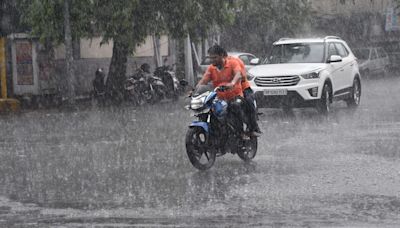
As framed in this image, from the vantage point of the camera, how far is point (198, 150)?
439 inches

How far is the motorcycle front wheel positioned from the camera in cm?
1096

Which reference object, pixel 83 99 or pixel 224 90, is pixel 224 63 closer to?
pixel 224 90

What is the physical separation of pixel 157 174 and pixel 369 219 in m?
3.70

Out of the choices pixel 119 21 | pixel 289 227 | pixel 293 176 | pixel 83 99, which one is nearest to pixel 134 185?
pixel 293 176

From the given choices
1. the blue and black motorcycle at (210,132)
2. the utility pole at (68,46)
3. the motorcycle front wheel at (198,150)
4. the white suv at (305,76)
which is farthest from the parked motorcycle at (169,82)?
the motorcycle front wheel at (198,150)

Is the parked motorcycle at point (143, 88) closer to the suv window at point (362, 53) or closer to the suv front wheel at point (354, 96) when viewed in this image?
the suv front wheel at point (354, 96)

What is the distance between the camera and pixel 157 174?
1087cm

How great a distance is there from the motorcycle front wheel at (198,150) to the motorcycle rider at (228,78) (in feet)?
1.98

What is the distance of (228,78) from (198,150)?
122 centimetres

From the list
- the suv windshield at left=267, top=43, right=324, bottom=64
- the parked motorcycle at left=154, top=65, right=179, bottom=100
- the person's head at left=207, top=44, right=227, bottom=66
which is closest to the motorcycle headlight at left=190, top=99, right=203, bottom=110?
the person's head at left=207, top=44, right=227, bottom=66

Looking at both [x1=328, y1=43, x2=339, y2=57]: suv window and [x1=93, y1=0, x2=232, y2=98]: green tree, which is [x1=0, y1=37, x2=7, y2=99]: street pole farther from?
[x1=328, y1=43, x2=339, y2=57]: suv window

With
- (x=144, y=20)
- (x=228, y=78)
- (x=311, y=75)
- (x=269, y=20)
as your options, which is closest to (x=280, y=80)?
(x=311, y=75)

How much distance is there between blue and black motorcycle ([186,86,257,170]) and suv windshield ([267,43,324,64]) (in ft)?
28.9

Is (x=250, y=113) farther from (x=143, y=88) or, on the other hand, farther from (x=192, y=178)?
(x=143, y=88)
